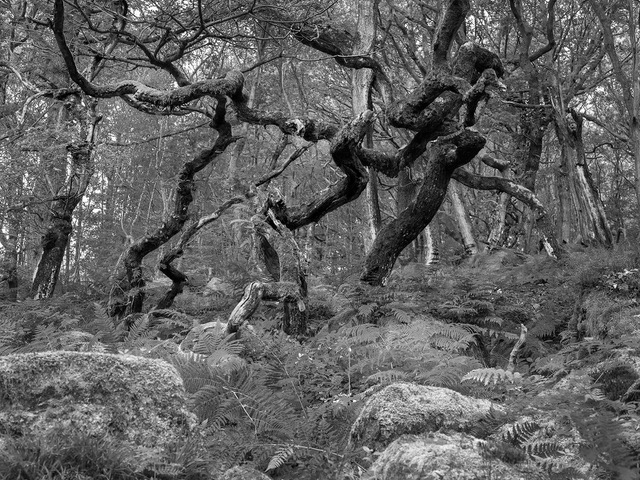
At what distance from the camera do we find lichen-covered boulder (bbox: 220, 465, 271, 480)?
2.79 meters

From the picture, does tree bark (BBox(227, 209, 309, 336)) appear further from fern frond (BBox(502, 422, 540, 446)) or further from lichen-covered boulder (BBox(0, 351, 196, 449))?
fern frond (BBox(502, 422, 540, 446))

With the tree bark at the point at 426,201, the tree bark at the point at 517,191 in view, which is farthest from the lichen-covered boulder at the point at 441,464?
the tree bark at the point at 517,191

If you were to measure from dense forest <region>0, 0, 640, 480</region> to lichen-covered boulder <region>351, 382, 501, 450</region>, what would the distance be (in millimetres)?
13

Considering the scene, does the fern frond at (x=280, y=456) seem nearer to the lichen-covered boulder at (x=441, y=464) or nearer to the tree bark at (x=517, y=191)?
the lichen-covered boulder at (x=441, y=464)

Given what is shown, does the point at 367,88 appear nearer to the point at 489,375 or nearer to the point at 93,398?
the point at 489,375

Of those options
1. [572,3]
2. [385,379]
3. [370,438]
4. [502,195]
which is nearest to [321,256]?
[502,195]

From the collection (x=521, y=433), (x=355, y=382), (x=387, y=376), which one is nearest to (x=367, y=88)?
(x=355, y=382)

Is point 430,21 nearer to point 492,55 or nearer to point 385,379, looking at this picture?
point 492,55

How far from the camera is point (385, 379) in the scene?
442 cm

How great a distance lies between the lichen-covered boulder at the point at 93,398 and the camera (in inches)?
107

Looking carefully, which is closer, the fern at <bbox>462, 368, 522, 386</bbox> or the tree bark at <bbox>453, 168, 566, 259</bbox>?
the fern at <bbox>462, 368, 522, 386</bbox>

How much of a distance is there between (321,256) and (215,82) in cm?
1492

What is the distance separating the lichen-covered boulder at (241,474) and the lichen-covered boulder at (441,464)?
1.87 ft

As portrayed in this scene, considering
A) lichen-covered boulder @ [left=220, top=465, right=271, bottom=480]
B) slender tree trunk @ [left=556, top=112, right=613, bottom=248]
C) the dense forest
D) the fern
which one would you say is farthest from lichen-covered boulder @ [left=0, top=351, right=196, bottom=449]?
slender tree trunk @ [left=556, top=112, right=613, bottom=248]
